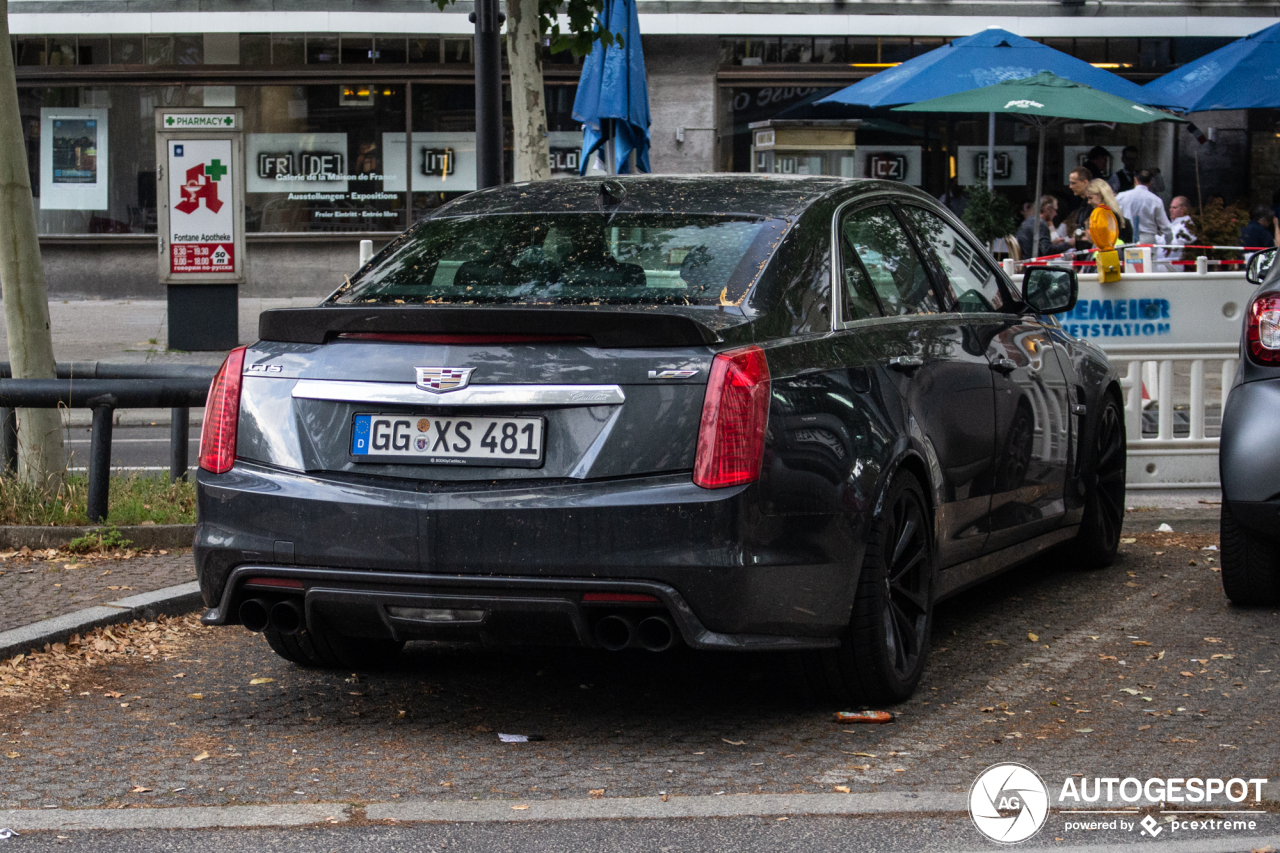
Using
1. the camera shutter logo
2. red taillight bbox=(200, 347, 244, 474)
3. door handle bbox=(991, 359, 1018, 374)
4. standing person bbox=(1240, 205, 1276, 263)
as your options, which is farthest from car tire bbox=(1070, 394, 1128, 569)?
standing person bbox=(1240, 205, 1276, 263)

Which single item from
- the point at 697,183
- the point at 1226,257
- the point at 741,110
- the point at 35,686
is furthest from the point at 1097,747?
the point at 741,110

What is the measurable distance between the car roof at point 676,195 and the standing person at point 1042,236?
12.2m

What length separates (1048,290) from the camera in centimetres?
646

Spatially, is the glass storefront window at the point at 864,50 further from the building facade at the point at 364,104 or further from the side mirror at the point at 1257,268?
the side mirror at the point at 1257,268

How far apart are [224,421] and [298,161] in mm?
19352

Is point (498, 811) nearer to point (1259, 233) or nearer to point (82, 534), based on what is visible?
point (82, 534)

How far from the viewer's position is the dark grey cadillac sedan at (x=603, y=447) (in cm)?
418

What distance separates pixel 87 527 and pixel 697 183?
333 cm

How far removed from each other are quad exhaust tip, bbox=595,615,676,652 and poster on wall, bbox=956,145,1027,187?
19.9 metres

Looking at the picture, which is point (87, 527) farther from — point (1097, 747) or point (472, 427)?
point (1097, 747)

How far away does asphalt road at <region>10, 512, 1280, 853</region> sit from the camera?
12.4ft

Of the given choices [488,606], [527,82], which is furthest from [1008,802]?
[527,82]

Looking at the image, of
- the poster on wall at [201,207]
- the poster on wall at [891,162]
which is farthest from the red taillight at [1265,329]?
the poster on wall at [891,162]

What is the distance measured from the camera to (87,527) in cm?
708
